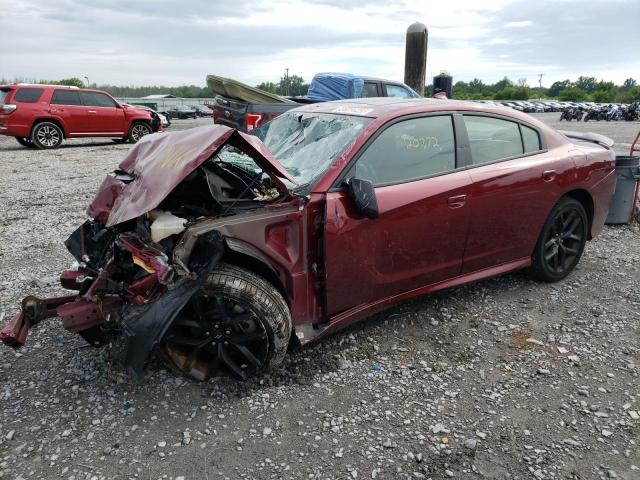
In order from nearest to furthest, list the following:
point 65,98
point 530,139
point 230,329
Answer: point 230,329 → point 530,139 → point 65,98

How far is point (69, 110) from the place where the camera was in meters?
12.6

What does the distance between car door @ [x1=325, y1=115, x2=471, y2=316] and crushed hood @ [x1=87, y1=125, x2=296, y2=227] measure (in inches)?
18.4

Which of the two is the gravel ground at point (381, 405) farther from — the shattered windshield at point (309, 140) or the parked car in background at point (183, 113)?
the parked car in background at point (183, 113)

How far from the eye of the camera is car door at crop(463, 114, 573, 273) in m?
3.36

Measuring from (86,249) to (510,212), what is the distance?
9.75 feet

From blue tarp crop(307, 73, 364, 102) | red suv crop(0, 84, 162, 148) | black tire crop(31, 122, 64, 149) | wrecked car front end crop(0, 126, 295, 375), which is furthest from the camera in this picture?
black tire crop(31, 122, 64, 149)

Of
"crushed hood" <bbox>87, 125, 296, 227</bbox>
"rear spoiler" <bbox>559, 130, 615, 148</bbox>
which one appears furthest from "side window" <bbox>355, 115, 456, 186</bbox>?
"rear spoiler" <bbox>559, 130, 615, 148</bbox>

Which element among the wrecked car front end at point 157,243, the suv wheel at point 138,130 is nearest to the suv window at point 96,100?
the suv wheel at point 138,130

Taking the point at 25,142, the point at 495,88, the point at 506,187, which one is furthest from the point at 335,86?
the point at 495,88

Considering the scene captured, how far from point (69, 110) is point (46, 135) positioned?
903mm

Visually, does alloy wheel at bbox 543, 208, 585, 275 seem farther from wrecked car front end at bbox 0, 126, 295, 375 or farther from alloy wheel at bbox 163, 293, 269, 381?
alloy wheel at bbox 163, 293, 269, 381

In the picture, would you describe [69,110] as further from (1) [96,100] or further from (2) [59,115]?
(1) [96,100]

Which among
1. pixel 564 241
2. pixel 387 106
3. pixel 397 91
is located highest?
pixel 397 91

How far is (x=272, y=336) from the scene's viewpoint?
263 cm
